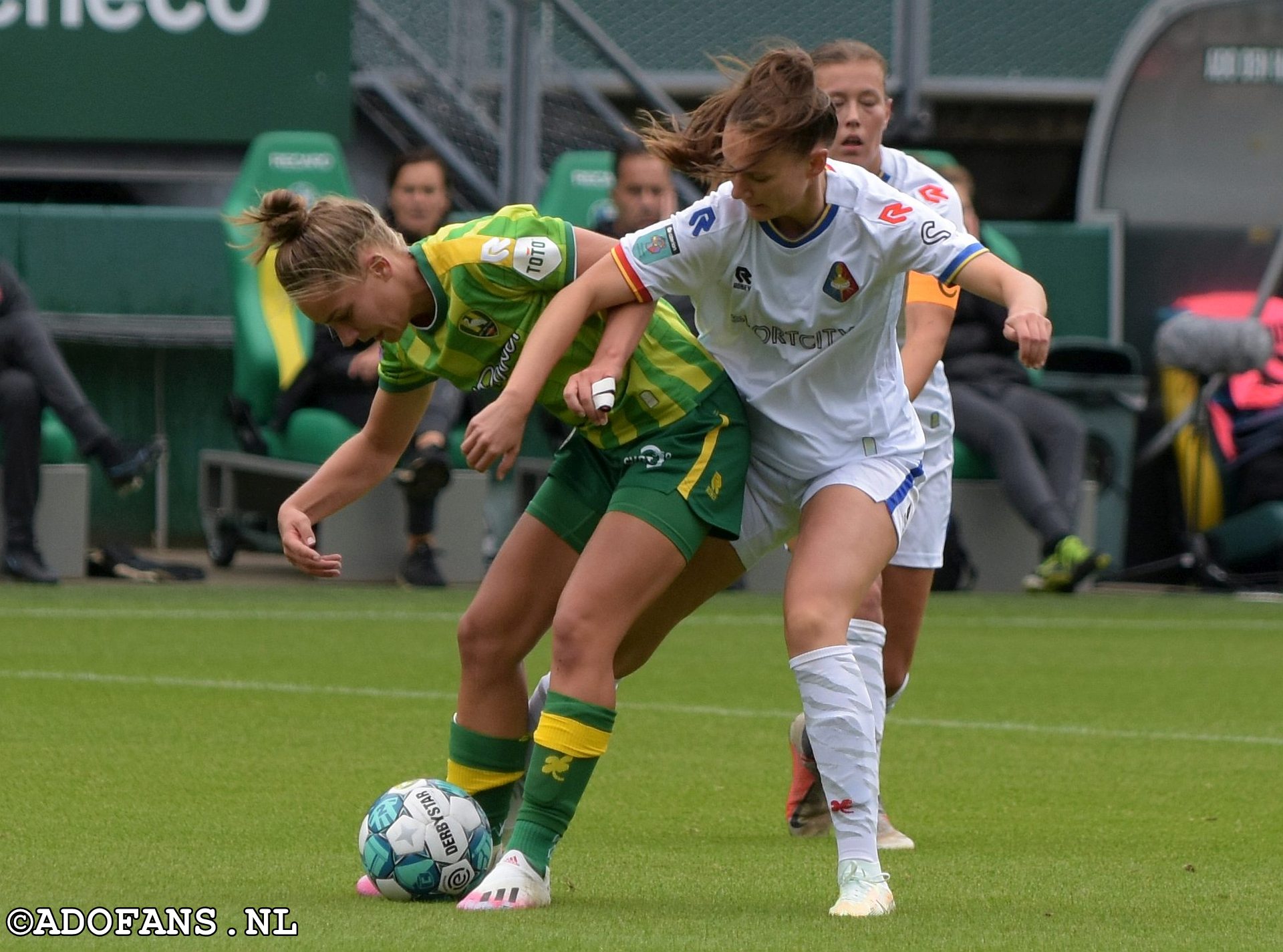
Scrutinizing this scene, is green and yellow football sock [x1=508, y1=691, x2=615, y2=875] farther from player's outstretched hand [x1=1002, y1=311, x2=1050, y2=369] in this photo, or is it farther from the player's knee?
player's outstretched hand [x1=1002, y1=311, x2=1050, y2=369]

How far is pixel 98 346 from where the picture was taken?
12.9 metres

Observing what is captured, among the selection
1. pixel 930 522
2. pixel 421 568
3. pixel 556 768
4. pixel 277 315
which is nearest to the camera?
pixel 556 768

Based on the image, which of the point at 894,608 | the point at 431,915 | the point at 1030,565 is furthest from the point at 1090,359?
the point at 431,915

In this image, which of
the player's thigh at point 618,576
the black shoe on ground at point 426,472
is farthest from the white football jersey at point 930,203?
the black shoe on ground at point 426,472

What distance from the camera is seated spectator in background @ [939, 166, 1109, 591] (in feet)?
35.5

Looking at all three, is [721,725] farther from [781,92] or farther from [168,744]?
[781,92]

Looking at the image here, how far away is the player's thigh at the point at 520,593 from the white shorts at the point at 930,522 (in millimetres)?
1188

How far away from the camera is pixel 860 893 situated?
400cm

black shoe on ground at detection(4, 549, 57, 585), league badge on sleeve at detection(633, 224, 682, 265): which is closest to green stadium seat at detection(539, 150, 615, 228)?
black shoe on ground at detection(4, 549, 57, 585)

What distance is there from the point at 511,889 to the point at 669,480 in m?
0.81

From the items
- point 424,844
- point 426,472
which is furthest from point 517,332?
point 426,472

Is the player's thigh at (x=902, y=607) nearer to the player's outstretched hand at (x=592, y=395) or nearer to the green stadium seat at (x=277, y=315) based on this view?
the player's outstretched hand at (x=592, y=395)

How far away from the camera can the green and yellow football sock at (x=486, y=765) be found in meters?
4.52

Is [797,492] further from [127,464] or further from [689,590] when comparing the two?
[127,464]
